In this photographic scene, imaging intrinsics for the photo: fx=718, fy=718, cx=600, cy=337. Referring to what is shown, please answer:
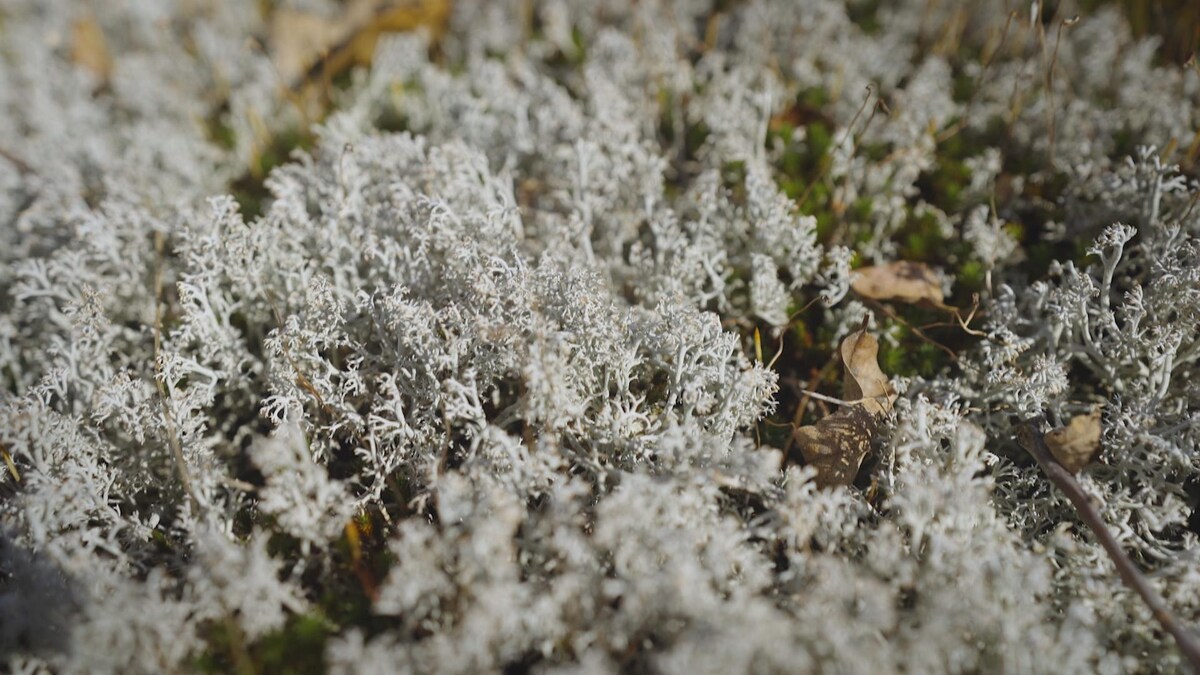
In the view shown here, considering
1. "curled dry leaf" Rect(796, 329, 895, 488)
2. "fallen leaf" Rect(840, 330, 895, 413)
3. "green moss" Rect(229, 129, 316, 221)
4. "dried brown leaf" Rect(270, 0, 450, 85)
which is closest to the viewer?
"curled dry leaf" Rect(796, 329, 895, 488)

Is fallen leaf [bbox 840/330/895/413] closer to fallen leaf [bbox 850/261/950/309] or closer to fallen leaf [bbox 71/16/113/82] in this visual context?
fallen leaf [bbox 850/261/950/309]

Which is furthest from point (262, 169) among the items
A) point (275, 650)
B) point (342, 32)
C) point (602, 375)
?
point (275, 650)

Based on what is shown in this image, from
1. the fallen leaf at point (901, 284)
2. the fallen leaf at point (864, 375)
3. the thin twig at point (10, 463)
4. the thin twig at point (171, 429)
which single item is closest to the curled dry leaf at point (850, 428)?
the fallen leaf at point (864, 375)

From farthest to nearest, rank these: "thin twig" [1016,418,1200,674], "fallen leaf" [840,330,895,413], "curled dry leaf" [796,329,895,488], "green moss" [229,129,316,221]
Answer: "green moss" [229,129,316,221], "fallen leaf" [840,330,895,413], "curled dry leaf" [796,329,895,488], "thin twig" [1016,418,1200,674]

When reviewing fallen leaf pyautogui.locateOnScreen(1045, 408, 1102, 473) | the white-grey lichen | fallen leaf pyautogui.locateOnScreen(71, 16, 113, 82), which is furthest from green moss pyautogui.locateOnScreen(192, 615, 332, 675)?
fallen leaf pyautogui.locateOnScreen(71, 16, 113, 82)

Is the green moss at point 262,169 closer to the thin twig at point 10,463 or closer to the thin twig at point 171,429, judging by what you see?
the thin twig at point 171,429

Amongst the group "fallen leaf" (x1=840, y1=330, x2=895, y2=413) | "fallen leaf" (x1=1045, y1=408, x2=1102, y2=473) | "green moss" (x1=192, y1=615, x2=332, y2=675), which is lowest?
"green moss" (x1=192, y1=615, x2=332, y2=675)

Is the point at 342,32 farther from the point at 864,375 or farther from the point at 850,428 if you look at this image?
the point at 850,428
